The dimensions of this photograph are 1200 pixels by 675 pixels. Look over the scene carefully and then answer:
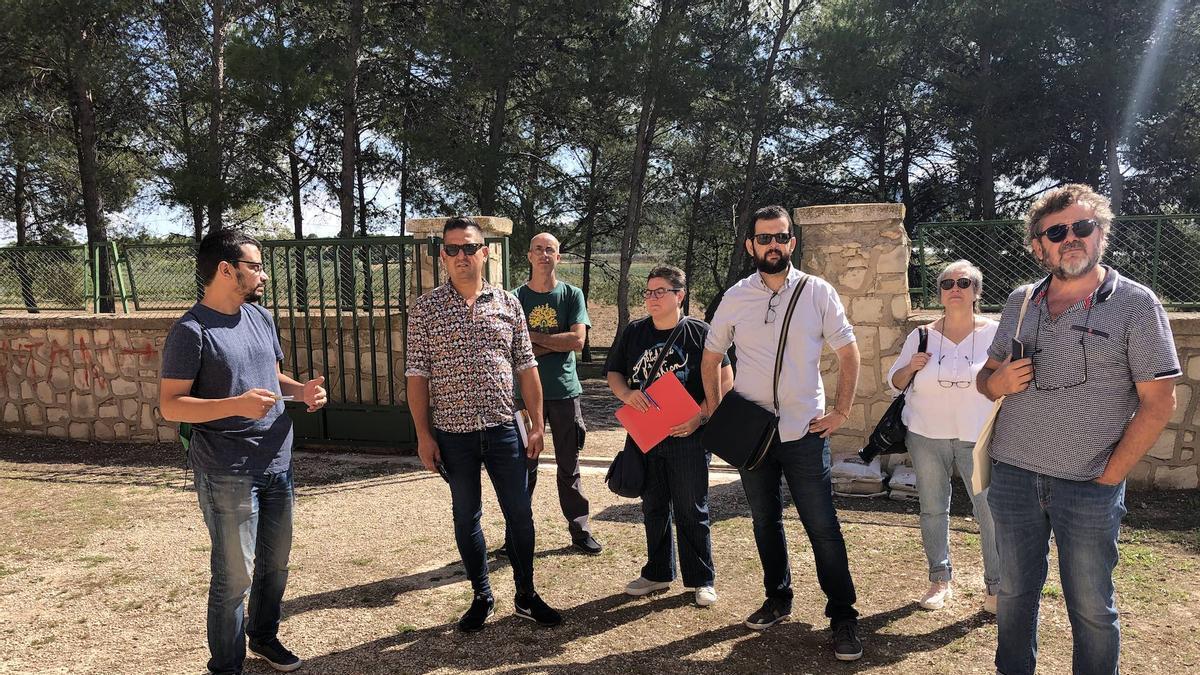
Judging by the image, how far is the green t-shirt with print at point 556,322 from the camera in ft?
14.1

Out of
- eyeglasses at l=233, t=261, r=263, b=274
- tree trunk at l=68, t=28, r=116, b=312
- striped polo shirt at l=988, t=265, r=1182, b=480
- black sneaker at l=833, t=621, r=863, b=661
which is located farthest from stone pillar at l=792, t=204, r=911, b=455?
tree trunk at l=68, t=28, r=116, b=312

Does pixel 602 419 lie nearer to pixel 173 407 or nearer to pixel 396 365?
pixel 396 365

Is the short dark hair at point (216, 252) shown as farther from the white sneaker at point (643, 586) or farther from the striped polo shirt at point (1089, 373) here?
the striped polo shirt at point (1089, 373)

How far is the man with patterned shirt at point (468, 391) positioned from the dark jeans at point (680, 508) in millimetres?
662

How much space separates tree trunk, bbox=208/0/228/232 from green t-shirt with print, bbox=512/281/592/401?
9.22 metres

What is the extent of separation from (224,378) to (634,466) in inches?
70.6

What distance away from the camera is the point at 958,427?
348 cm

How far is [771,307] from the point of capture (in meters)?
3.09

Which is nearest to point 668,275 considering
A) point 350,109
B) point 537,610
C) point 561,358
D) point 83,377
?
point 561,358

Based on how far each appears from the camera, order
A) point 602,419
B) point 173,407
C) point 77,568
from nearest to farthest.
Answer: point 173,407, point 77,568, point 602,419

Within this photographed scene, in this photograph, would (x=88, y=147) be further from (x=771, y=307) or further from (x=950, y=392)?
(x=950, y=392)

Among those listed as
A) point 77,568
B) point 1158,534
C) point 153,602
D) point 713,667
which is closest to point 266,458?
point 153,602

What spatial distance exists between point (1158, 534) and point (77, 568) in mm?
6265

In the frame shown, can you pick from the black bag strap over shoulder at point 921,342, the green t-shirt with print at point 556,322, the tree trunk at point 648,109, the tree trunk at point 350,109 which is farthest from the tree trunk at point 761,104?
the black bag strap over shoulder at point 921,342
